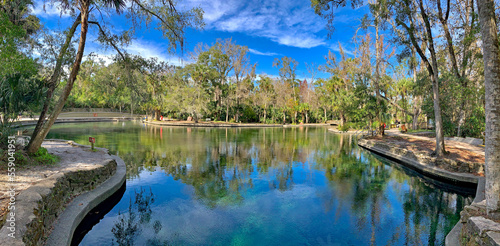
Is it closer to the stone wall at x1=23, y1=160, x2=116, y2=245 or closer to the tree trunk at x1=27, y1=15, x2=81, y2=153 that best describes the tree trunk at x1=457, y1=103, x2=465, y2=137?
the stone wall at x1=23, y1=160, x2=116, y2=245

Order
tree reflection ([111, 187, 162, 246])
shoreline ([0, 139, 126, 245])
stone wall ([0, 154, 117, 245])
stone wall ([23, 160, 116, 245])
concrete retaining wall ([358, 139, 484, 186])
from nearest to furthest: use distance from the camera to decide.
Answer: stone wall ([0, 154, 117, 245]) → shoreline ([0, 139, 126, 245]) → stone wall ([23, 160, 116, 245]) → tree reflection ([111, 187, 162, 246]) → concrete retaining wall ([358, 139, 484, 186])

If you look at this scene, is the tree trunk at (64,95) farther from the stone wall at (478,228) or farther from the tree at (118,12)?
the stone wall at (478,228)

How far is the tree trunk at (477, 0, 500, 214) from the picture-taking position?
14.3 feet

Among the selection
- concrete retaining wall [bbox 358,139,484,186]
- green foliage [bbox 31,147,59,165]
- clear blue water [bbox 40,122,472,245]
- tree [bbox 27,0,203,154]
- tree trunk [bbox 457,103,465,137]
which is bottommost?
clear blue water [bbox 40,122,472,245]

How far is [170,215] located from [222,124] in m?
29.6

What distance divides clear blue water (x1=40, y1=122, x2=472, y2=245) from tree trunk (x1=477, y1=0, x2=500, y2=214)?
146cm

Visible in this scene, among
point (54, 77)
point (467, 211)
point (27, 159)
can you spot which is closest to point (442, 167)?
point (467, 211)

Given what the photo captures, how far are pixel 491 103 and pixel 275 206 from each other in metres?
5.11

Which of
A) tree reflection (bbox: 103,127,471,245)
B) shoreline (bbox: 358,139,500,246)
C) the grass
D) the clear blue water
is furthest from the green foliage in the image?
shoreline (bbox: 358,139,500,246)

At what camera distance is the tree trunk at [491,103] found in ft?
14.3

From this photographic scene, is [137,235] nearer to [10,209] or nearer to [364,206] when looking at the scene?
[10,209]

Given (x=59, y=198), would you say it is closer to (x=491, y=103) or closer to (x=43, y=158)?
(x=43, y=158)

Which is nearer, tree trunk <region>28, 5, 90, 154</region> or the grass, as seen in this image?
the grass

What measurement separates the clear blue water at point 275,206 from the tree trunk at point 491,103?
1.46 metres
